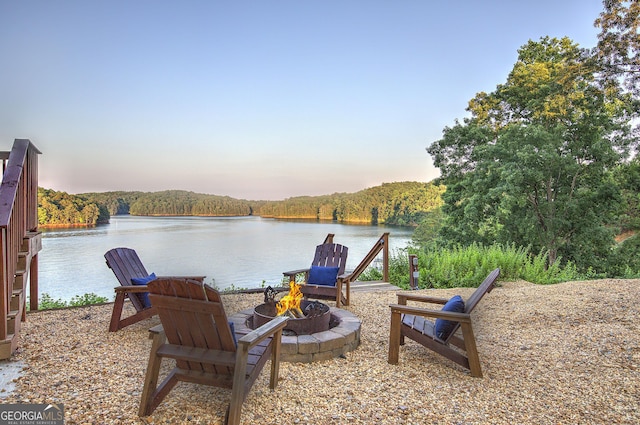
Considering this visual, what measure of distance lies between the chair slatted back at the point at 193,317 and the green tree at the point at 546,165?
390 inches

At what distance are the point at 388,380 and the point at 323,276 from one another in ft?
7.40

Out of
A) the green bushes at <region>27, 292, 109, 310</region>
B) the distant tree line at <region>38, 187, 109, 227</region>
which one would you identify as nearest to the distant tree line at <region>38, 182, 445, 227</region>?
the distant tree line at <region>38, 187, 109, 227</region>

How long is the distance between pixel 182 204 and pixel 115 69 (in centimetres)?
2992

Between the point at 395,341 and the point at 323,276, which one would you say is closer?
the point at 395,341

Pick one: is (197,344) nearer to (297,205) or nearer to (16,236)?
(16,236)

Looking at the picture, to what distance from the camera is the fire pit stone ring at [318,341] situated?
2.94 meters

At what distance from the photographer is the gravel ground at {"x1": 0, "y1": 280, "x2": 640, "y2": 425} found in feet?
7.12

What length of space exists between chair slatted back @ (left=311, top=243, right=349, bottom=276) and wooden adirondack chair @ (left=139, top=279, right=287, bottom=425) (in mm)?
3053

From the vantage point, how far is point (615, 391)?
8.21ft

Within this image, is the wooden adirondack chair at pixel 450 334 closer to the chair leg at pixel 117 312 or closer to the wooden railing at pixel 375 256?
the wooden railing at pixel 375 256

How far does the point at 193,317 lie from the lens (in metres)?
2.02

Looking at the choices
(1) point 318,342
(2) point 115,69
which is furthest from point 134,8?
(1) point 318,342

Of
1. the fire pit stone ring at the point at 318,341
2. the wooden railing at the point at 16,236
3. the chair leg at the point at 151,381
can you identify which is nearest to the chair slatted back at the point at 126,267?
the wooden railing at the point at 16,236

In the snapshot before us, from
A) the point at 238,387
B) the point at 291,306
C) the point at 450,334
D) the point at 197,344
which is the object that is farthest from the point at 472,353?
the point at 197,344
